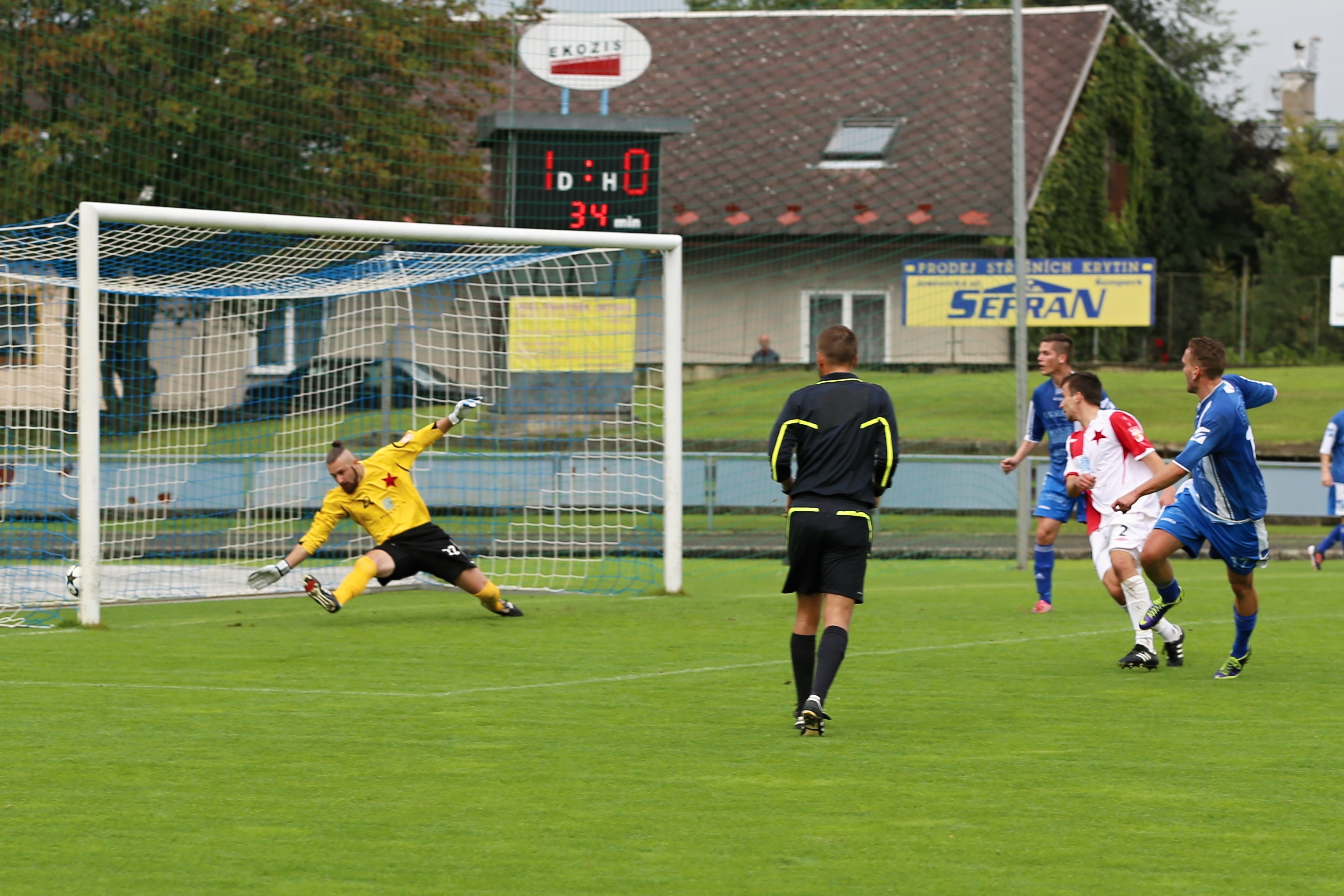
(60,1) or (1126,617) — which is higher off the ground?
(60,1)

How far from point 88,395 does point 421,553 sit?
2.50 meters

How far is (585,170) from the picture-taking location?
16.6 metres

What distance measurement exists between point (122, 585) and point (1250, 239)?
1375 inches

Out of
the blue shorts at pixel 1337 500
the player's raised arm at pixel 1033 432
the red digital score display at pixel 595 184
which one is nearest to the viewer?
the player's raised arm at pixel 1033 432

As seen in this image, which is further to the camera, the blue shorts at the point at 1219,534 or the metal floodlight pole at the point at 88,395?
the metal floodlight pole at the point at 88,395

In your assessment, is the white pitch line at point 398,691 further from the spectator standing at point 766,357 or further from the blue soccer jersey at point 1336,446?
the spectator standing at point 766,357

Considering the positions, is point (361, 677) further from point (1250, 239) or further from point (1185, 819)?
point (1250, 239)

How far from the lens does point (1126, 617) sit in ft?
36.3

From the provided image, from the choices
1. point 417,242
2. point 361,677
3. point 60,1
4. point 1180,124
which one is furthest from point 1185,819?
point 1180,124

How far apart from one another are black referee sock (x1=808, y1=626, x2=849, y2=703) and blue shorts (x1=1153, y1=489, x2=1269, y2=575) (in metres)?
2.62

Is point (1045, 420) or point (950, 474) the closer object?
point (1045, 420)

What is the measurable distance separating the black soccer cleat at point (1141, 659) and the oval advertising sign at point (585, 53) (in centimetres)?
1166

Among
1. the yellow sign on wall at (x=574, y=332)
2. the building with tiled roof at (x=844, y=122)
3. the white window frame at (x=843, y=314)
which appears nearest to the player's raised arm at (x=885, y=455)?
the yellow sign on wall at (x=574, y=332)

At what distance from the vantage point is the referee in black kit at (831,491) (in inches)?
261
